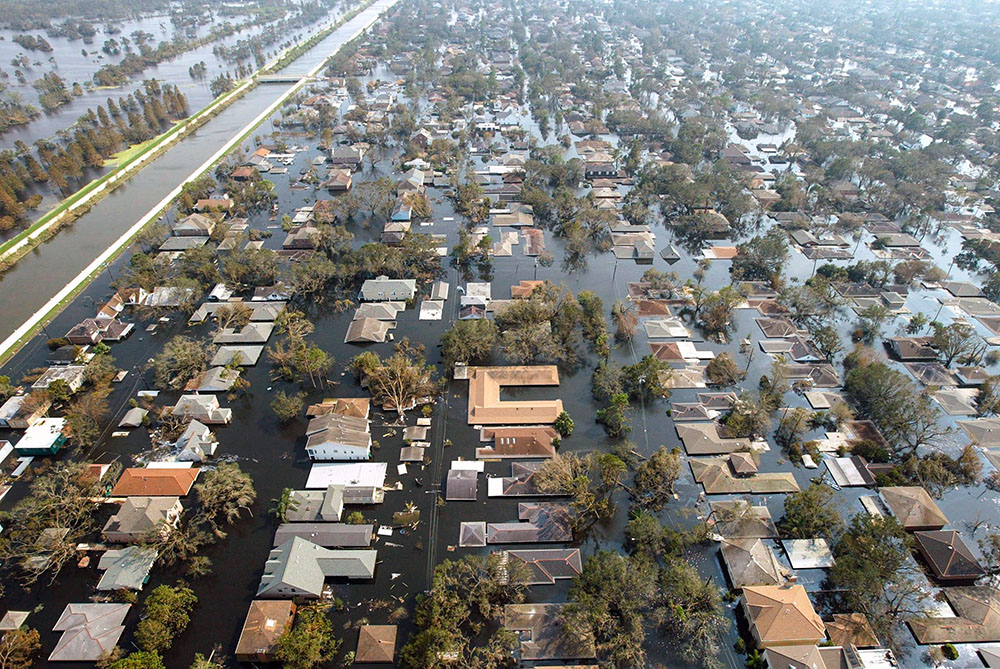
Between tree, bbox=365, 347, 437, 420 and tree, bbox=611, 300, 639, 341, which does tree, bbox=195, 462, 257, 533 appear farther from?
tree, bbox=611, 300, 639, 341

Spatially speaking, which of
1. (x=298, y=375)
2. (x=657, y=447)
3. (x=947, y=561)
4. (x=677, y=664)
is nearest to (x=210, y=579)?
(x=298, y=375)

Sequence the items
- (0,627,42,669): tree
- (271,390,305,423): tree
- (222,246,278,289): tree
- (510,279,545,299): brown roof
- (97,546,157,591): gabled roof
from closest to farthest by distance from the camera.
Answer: (0,627,42,669): tree < (97,546,157,591): gabled roof < (271,390,305,423): tree < (510,279,545,299): brown roof < (222,246,278,289): tree

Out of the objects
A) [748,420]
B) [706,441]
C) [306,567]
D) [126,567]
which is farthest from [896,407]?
[126,567]

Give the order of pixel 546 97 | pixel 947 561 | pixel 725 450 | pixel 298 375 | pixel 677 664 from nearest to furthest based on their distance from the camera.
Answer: pixel 677 664
pixel 947 561
pixel 725 450
pixel 298 375
pixel 546 97

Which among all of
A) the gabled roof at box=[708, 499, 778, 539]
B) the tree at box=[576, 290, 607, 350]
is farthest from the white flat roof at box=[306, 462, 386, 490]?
the tree at box=[576, 290, 607, 350]

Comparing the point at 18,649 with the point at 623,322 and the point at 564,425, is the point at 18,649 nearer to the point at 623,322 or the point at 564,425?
the point at 564,425

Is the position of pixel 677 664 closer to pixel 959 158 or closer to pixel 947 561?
pixel 947 561

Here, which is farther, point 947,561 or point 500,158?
point 500,158
